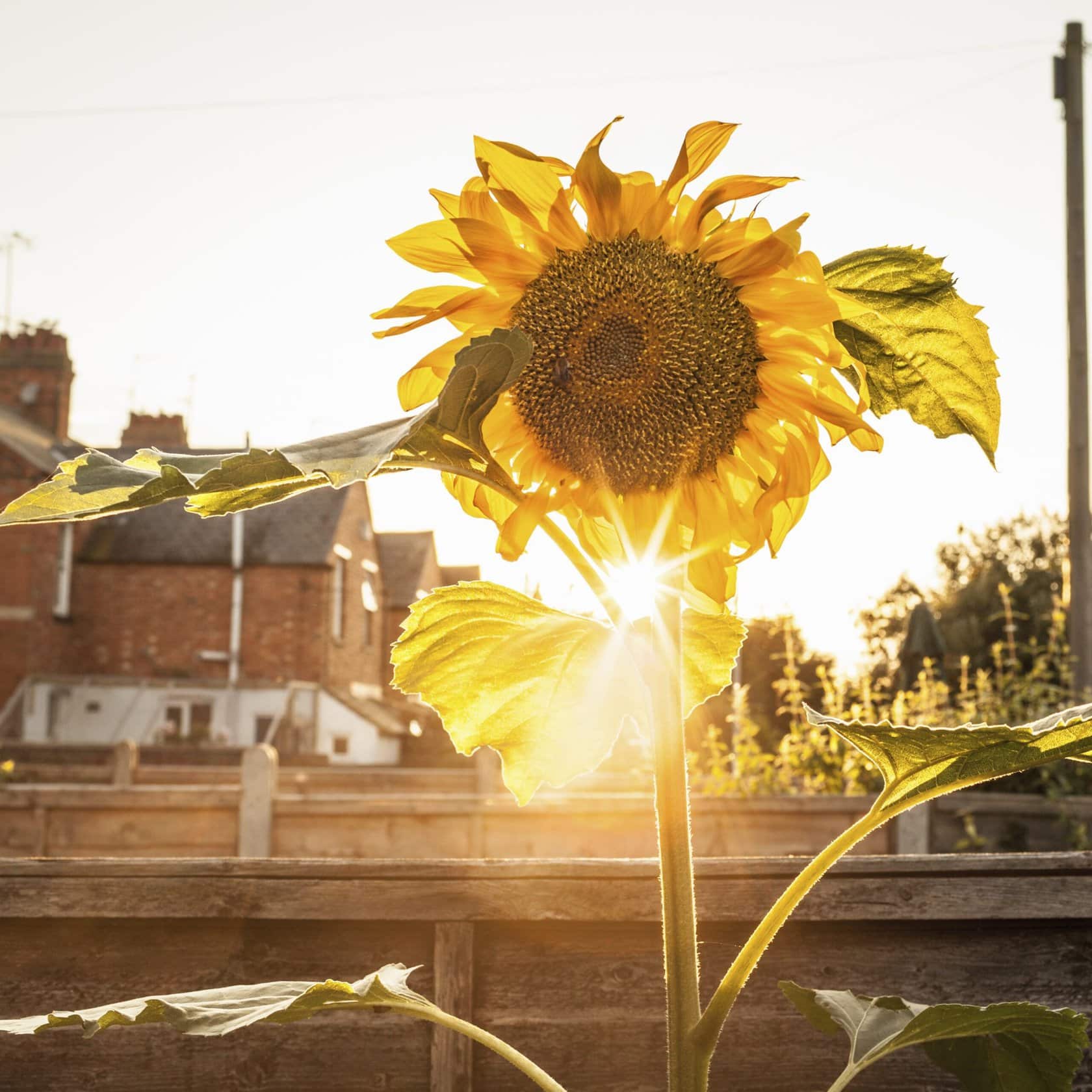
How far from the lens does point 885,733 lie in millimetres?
856

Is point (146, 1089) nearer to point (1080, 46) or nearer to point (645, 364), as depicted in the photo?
point (645, 364)

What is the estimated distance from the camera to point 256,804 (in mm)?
7297

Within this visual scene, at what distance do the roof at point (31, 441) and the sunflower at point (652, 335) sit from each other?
27.6 metres

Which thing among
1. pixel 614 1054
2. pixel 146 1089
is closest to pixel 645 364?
pixel 614 1054

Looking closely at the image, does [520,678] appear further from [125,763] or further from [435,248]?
[125,763]

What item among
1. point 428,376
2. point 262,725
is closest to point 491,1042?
point 428,376

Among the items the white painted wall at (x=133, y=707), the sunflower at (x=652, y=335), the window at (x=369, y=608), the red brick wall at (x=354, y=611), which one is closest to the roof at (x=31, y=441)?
the white painted wall at (x=133, y=707)

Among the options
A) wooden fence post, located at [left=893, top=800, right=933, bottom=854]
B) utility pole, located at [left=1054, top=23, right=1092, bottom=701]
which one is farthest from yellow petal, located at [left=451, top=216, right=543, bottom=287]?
utility pole, located at [left=1054, top=23, right=1092, bottom=701]

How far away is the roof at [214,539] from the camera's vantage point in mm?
30781

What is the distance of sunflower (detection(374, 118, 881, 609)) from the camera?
0.82 meters

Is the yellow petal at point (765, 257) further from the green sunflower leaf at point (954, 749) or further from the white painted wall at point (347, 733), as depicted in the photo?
the white painted wall at point (347, 733)

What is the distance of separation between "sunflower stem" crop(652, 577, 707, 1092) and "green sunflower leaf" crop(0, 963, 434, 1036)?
0.57 feet

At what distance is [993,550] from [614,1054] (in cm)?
4509

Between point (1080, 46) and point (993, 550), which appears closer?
point (1080, 46)
